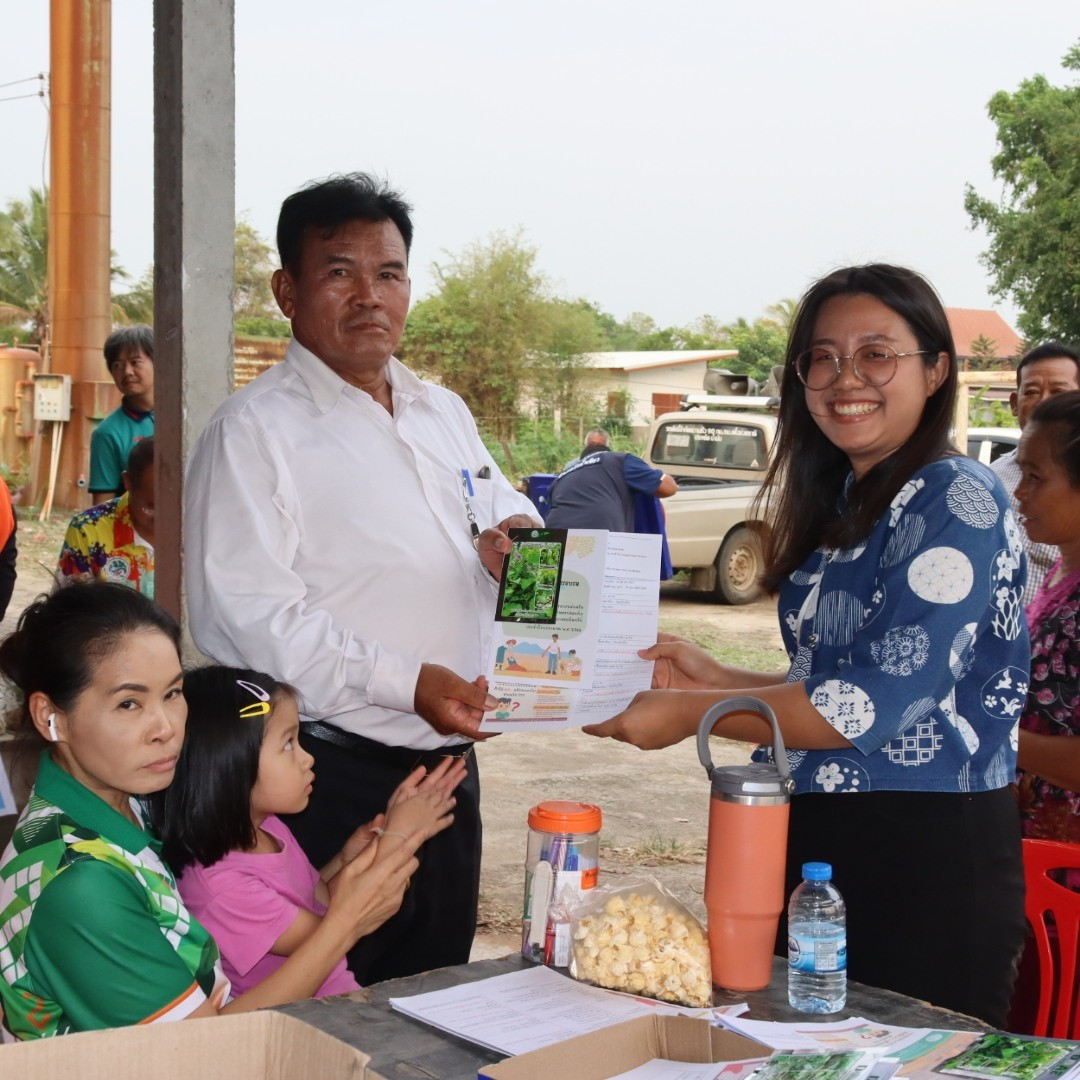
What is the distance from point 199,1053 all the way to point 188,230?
261cm

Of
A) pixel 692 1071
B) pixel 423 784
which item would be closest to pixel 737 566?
pixel 423 784

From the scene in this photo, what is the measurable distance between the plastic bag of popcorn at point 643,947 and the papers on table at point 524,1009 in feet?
0.07

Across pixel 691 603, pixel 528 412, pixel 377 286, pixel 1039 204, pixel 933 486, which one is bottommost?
pixel 691 603

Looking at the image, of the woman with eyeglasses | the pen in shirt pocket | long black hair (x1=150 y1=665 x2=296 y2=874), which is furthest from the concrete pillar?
the woman with eyeglasses

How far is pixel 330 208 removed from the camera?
2.82 metres

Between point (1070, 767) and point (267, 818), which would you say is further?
point (1070, 767)

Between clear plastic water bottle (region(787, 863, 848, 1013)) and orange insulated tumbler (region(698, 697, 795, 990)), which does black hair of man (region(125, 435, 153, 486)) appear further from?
clear plastic water bottle (region(787, 863, 848, 1013))

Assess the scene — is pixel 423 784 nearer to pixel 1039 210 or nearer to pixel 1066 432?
pixel 1066 432

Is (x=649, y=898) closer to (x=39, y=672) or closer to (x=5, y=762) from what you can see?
(x=39, y=672)

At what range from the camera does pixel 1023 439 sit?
3199 millimetres

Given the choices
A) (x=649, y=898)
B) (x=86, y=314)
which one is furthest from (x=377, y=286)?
(x=86, y=314)

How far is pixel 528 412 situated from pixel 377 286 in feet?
83.2

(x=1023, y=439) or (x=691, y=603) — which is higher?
(x=1023, y=439)

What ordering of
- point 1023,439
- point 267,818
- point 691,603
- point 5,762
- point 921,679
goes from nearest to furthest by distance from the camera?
point 921,679 → point 267,818 → point 1023,439 → point 5,762 → point 691,603
